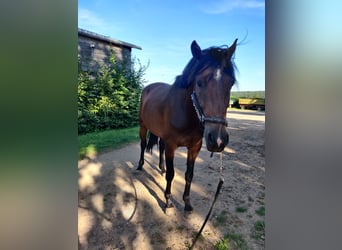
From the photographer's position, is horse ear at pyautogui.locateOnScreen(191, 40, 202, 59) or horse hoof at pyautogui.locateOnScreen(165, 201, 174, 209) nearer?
horse ear at pyautogui.locateOnScreen(191, 40, 202, 59)

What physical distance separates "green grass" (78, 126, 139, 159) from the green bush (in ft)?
0.14

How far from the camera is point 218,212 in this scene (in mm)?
1240

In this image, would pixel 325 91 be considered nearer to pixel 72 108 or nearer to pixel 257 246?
pixel 72 108

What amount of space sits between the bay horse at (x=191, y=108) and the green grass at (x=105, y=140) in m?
0.15

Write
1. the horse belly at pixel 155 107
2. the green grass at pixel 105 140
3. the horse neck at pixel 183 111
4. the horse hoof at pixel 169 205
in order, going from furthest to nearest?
the horse belly at pixel 155 107
the horse hoof at pixel 169 205
the horse neck at pixel 183 111
the green grass at pixel 105 140

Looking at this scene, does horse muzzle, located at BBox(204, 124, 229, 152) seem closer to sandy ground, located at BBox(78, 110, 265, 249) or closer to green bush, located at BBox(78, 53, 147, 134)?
sandy ground, located at BBox(78, 110, 265, 249)

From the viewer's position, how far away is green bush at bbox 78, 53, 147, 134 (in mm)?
1037

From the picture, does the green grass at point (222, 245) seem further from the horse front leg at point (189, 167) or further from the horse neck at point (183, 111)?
the horse neck at point (183, 111)

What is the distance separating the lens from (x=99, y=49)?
1102 mm

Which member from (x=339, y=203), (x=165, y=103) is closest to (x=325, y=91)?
(x=339, y=203)

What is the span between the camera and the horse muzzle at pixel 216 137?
0.88 meters

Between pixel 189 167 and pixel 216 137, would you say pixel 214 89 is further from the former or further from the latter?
pixel 189 167

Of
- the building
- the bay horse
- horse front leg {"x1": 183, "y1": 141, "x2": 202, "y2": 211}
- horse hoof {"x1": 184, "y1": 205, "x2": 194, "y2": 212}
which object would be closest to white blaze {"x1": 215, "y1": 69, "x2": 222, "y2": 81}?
the bay horse

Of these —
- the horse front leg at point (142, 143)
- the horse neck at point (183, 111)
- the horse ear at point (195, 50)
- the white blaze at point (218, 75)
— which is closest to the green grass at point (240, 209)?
the horse neck at point (183, 111)
